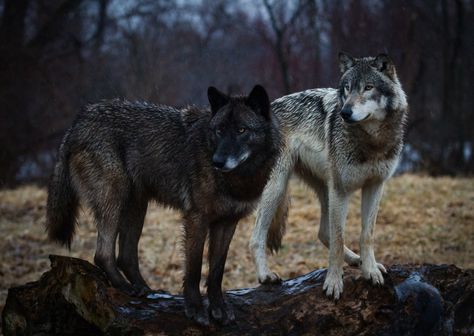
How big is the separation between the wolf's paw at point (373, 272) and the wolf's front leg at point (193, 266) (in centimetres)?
140

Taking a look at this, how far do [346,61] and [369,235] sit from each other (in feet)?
5.22

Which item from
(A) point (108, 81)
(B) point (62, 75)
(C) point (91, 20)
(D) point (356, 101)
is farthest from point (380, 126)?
(C) point (91, 20)

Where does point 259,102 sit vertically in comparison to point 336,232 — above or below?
above

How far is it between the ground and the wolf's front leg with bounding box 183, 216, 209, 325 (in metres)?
3.11

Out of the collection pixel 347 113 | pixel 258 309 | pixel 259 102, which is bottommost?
pixel 258 309

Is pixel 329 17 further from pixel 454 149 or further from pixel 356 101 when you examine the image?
pixel 356 101

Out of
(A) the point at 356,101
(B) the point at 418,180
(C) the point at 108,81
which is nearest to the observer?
(A) the point at 356,101

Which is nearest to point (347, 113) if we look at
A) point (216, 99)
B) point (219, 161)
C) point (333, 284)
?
point (216, 99)

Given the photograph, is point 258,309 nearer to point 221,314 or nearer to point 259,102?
point 221,314

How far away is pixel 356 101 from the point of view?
4977mm

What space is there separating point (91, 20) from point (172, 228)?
24.5 ft

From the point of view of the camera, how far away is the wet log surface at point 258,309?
4.58m

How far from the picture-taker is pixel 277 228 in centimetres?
629

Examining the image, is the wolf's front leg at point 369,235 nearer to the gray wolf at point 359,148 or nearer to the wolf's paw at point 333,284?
the gray wolf at point 359,148
